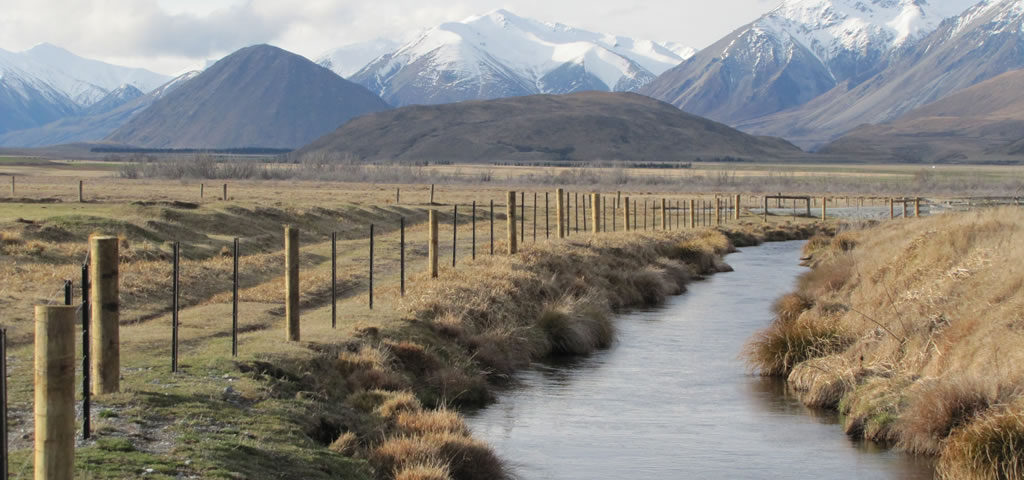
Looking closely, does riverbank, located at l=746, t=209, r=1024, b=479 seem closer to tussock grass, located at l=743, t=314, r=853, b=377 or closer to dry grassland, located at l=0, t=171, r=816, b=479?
tussock grass, located at l=743, t=314, r=853, b=377

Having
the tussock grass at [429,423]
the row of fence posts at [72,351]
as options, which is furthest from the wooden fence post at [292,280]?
the tussock grass at [429,423]

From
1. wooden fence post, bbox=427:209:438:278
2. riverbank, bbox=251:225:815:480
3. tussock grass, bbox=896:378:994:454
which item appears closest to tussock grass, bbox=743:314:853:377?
riverbank, bbox=251:225:815:480

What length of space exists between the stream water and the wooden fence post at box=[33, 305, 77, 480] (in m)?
7.50

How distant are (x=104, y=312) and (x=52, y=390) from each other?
4348mm

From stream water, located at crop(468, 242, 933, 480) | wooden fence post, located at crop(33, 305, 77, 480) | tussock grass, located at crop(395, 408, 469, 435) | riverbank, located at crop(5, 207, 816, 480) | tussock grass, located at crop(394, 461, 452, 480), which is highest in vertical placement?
wooden fence post, located at crop(33, 305, 77, 480)

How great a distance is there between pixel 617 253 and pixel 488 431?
2199 cm

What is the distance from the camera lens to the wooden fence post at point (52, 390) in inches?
323

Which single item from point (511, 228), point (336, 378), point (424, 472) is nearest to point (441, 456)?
point (424, 472)

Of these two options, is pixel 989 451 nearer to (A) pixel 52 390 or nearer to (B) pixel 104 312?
(B) pixel 104 312

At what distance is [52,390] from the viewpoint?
823cm

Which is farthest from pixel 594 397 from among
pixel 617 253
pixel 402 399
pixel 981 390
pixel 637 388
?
pixel 617 253

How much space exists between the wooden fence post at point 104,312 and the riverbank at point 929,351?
9.49 m

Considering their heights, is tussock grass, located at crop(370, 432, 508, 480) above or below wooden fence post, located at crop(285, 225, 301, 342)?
below

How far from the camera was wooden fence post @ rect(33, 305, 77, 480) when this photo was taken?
820 centimetres
